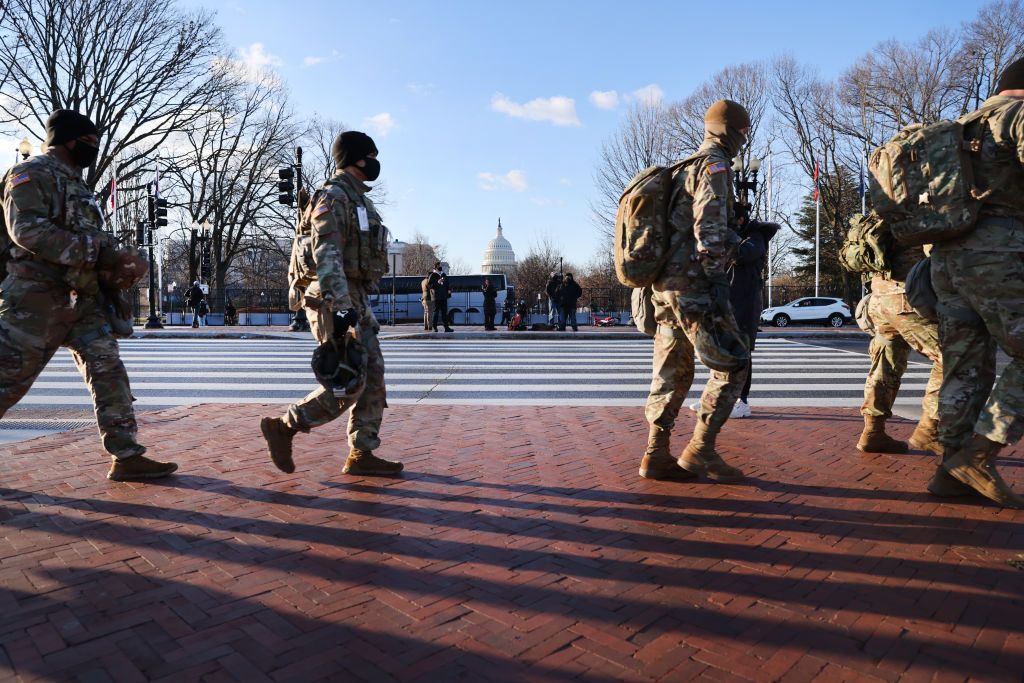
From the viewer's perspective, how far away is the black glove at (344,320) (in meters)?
4.16

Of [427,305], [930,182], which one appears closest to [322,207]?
[930,182]

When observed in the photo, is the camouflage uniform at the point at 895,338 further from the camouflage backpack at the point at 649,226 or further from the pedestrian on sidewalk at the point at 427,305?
the pedestrian on sidewalk at the point at 427,305

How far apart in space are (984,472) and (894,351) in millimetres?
1309

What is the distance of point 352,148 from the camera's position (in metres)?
4.64

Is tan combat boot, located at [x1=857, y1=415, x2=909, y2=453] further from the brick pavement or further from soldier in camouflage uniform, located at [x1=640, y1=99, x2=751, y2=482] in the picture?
soldier in camouflage uniform, located at [x1=640, y1=99, x2=751, y2=482]

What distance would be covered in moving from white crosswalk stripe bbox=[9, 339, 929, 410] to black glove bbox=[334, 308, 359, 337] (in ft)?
12.8

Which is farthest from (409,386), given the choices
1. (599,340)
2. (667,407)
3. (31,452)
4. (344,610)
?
(599,340)

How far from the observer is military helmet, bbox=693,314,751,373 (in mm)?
4195

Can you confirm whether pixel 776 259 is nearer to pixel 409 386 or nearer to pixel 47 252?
pixel 409 386

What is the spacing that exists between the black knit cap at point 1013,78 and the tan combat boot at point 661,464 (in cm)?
279

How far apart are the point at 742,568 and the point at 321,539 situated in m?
2.03

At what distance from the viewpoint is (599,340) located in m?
19.5

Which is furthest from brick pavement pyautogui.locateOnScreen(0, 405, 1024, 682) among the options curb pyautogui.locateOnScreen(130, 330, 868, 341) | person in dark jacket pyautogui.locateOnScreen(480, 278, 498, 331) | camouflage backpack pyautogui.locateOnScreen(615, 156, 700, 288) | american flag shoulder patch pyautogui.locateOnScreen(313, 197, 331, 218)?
person in dark jacket pyautogui.locateOnScreen(480, 278, 498, 331)

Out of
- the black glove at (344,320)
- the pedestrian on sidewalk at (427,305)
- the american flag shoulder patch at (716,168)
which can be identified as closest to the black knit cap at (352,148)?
the black glove at (344,320)
